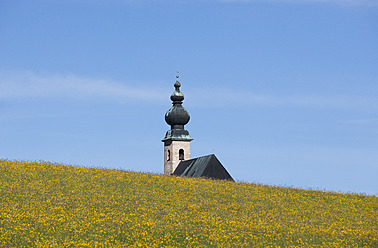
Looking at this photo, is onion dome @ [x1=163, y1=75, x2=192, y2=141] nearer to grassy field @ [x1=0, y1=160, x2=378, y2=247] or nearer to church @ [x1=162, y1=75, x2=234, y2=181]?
church @ [x1=162, y1=75, x2=234, y2=181]

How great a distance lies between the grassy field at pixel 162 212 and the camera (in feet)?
61.7

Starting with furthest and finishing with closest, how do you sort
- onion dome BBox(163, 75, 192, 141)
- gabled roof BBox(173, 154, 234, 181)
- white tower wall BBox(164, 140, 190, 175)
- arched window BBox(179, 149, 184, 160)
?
onion dome BBox(163, 75, 192, 141) → arched window BBox(179, 149, 184, 160) → white tower wall BBox(164, 140, 190, 175) → gabled roof BBox(173, 154, 234, 181)

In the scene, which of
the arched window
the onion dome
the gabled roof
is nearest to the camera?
the gabled roof

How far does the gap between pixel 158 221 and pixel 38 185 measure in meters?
9.34

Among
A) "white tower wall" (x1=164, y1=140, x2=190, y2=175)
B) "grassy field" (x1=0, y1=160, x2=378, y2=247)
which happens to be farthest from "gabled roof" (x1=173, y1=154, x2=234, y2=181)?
"white tower wall" (x1=164, y1=140, x2=190, y2=175)

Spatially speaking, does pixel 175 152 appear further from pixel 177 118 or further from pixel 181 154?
pixel 177 118

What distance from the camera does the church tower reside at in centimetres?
6397

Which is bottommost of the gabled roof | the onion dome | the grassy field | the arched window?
the grassy field

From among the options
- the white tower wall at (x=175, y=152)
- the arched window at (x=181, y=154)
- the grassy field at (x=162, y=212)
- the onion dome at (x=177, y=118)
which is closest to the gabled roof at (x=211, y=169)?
the grassy field at (x=162, y=212)

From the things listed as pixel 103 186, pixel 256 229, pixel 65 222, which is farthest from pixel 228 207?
pixel 65 222

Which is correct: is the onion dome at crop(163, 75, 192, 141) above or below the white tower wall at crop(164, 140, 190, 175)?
above

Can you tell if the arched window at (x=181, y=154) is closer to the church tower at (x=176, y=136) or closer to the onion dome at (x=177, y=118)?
the church tower at (x=176, y=136)

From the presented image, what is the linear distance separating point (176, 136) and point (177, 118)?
2.34m

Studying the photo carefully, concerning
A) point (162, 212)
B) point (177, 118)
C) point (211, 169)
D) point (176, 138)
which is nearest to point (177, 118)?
point (177, 118)
